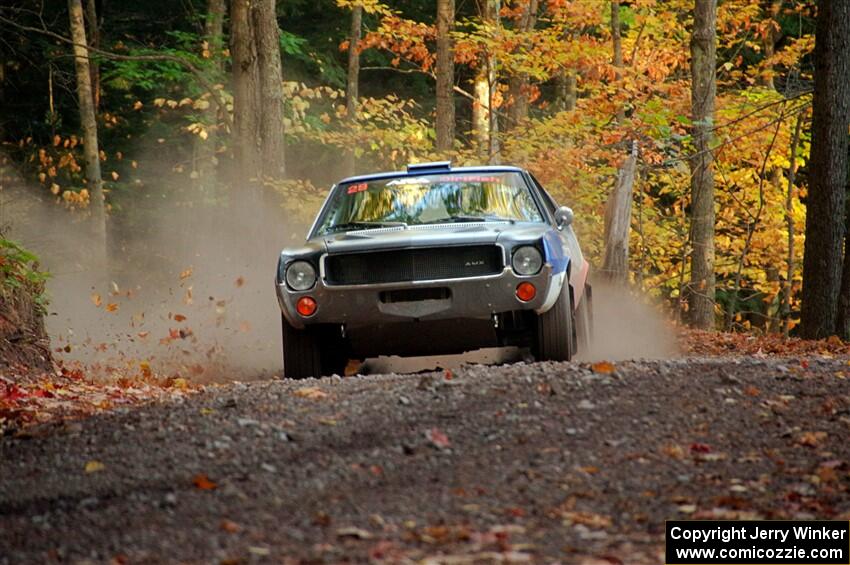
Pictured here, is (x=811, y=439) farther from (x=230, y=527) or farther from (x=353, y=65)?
(x=353, y=65)

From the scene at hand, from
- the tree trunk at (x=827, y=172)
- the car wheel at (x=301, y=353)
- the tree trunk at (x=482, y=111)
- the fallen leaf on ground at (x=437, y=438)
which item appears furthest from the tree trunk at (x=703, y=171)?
the fallen leaf on ground at (x=437, y=438)

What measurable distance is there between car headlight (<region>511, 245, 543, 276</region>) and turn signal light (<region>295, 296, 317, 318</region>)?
154 cm

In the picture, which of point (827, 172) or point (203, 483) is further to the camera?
point (827, 172)

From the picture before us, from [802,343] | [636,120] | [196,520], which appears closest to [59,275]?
[636,120]

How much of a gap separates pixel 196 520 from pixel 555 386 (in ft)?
9.73

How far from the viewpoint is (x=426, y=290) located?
925 centimetres

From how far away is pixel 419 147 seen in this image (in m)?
26.8

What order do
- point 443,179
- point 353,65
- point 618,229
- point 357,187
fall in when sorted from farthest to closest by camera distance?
point 353,65 < point 618,229 < point 357,187 < point 443,179

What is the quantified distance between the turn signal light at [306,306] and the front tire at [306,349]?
11.7 inches

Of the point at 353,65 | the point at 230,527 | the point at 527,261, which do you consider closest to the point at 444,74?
the point at 353,65

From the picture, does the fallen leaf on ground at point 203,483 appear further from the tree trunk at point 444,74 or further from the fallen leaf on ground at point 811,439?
the tree trunk at point 444,74

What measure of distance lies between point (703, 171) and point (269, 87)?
7338mm

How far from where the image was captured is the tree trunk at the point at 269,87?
19.6m

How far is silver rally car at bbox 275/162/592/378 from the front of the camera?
362 inches
